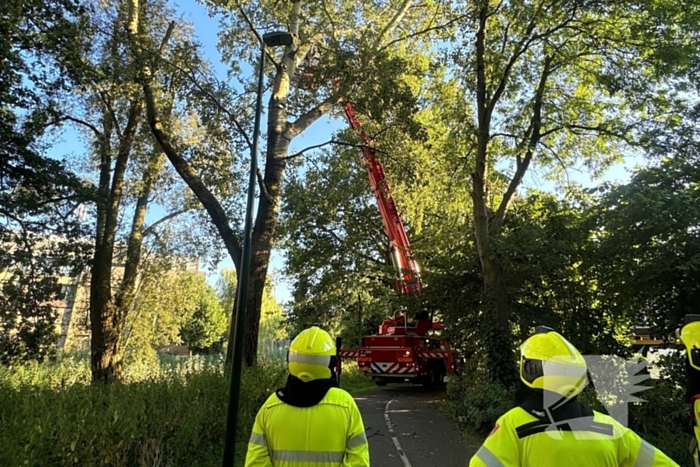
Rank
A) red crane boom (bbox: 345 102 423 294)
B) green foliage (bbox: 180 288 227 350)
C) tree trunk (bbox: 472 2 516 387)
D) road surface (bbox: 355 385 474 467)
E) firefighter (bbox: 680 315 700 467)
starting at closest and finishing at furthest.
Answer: firefighter (bbox: 680 315 700 467), road surface (bbox: 355 385 474 467), tree trunk (bbox: 472 2 516 387), red crane boom (bbox: 345 102 423 294), green foliage (bbox: 180 288 227 350)

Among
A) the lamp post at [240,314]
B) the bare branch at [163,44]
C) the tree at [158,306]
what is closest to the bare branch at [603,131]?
the lamp post at [240,314]

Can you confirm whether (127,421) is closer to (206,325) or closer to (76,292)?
(76,292)

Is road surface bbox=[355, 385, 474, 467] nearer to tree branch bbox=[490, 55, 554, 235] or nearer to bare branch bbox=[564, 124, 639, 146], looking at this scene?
tree branch bbox=[490, 55, 554, 235]

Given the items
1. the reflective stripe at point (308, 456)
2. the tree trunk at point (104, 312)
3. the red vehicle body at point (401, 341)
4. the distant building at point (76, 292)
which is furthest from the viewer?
the red vehicle body at point (401, 341)

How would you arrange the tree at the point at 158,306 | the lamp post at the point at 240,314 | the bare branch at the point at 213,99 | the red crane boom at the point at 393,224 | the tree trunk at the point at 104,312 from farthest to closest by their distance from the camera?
the tree at the point at 158,306 → the red crane boom at the point at 393,224 → the tree trunk at the point at 104,312 → the bare branch at the point at 213,99 → the lamp post at the point at 240,314

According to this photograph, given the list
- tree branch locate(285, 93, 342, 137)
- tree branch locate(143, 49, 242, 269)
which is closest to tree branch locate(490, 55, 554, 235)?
tree branch locate(285, 93, 342, 137)

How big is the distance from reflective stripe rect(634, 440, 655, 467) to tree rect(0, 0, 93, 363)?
10205 mm

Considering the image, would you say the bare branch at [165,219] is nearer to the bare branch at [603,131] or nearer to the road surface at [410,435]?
the road surface at [410,435]

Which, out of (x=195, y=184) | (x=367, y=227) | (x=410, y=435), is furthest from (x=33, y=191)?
(x=367, y=227)

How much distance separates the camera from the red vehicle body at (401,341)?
15.9 m

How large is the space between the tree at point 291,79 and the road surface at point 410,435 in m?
3.27

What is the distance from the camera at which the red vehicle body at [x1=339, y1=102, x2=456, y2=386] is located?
1592 centimetres

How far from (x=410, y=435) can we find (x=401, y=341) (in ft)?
22.8

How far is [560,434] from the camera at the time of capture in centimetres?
194
